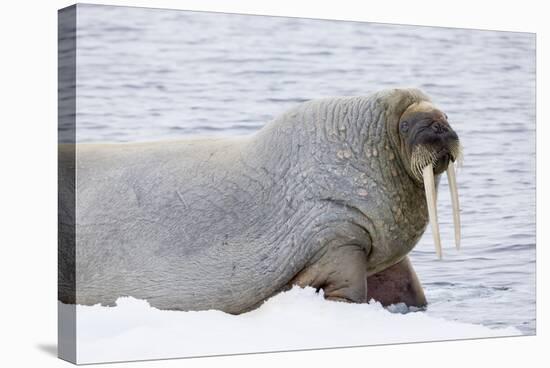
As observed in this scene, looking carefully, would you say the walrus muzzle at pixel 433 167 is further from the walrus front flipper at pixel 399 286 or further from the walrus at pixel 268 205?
the walrus front flipper at pixel 399 286

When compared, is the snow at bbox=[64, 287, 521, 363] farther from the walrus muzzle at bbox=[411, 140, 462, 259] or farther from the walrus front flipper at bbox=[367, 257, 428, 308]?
the walrus muzzle at bbox=[411, 140, 462, 259]

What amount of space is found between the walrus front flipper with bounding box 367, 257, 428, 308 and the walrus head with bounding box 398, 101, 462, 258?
0.59 meters

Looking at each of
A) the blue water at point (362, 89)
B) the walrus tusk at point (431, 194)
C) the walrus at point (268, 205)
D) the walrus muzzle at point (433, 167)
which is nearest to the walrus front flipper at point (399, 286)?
the blue water at point (362, 89)

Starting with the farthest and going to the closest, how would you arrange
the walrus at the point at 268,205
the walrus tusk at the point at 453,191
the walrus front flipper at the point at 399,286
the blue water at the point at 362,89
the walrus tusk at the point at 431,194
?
the walrus front flipper at the point at 399,286 < the walrus tusk at the point at 453,191 < the walrus tusk at the point at 431,194 < the walrus at the point at 268,205 < the blue water at the point at 362,89

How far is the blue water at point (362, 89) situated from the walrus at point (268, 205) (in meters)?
0.25

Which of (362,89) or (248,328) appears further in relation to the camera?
(362,89)

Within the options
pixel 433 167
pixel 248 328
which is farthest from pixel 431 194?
pixel 248 328

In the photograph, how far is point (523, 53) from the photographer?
10.5 meters

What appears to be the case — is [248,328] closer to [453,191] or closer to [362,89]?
[453,191]

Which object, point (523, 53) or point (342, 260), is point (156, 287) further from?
point (523, 53)

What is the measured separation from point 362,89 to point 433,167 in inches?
34.0

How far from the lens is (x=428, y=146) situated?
9.36 meters

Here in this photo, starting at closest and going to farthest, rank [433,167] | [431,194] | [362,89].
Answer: [431,194] → [433,167] → [362,89]

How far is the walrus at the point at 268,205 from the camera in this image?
358 inches
